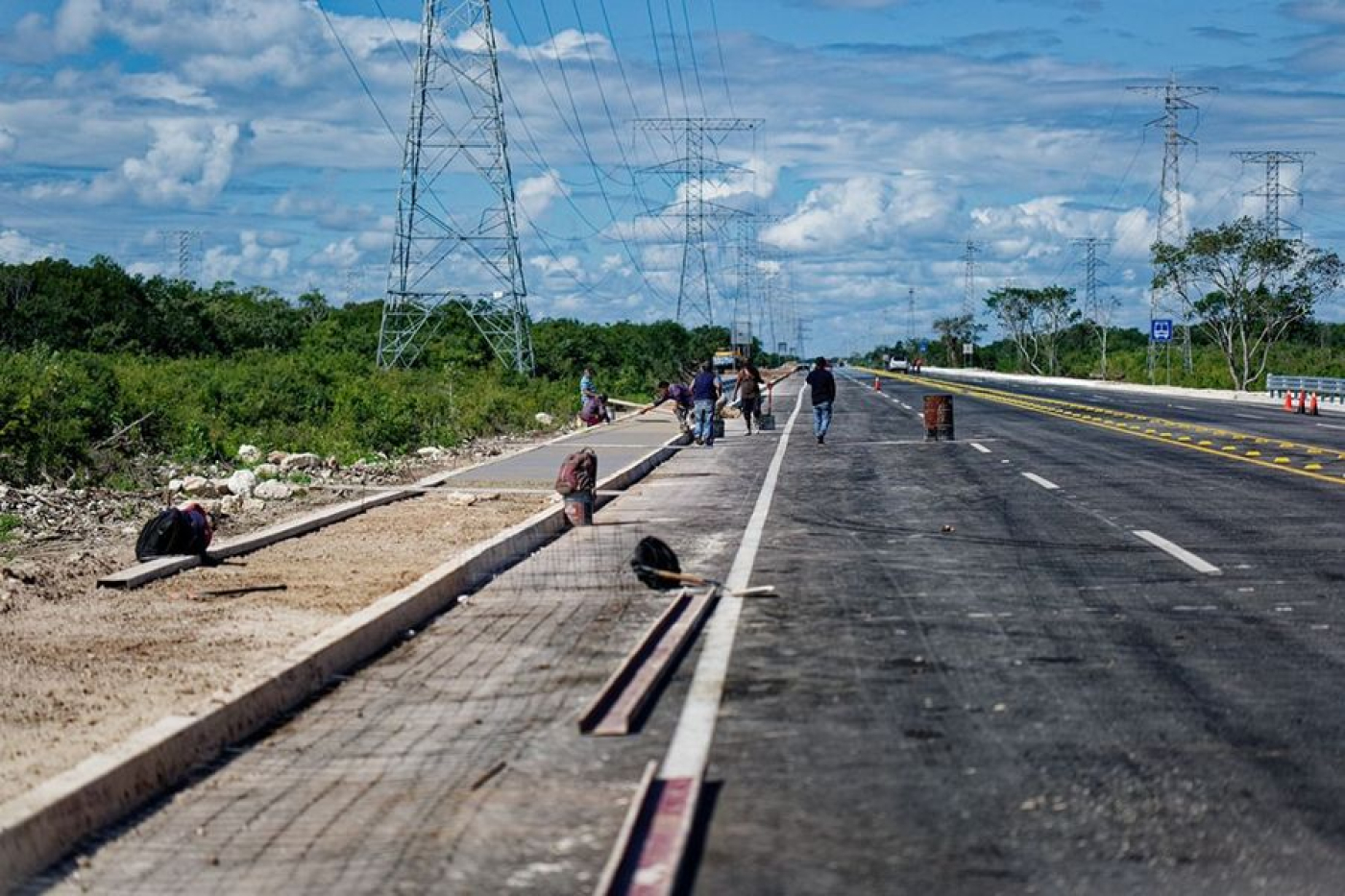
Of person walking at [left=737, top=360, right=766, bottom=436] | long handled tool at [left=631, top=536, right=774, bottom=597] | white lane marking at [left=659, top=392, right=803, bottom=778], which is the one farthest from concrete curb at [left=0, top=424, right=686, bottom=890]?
person walking at [left=737, top=360, right=766, bottom=436]

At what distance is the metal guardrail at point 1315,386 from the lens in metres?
56.0

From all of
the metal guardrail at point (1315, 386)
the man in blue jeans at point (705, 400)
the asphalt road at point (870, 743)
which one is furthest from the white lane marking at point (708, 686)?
the metal guardrail at point (1315, 386)

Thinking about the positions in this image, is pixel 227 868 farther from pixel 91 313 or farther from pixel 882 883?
pixel 91 313

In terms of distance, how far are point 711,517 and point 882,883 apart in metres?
13.8

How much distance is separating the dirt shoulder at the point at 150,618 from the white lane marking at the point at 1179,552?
20.6 feet

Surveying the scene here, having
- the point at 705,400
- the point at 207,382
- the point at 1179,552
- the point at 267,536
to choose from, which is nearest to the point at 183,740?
the point at 267,536

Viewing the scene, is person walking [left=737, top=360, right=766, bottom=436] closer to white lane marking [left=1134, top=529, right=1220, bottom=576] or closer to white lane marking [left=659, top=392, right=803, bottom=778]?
white lane marking [left=1134, top=529, right=1220, bottom=576]

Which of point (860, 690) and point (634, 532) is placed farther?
point (634, 532)

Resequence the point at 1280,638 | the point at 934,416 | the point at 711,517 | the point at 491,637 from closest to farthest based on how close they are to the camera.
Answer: the point at 1280,638, the point at 491,637, the point at 711,517, the point at 934,416

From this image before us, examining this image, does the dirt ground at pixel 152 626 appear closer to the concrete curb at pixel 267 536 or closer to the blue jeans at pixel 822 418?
the concrete curb at pixel 267 536

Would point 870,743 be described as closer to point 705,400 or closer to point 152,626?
point 152,626

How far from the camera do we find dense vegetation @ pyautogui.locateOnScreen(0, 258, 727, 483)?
26031mm

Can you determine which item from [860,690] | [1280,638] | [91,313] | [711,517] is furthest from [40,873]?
[91,313]

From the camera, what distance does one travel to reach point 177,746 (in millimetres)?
7559
